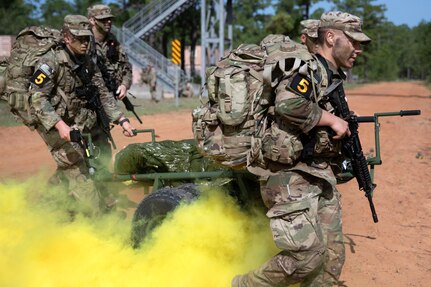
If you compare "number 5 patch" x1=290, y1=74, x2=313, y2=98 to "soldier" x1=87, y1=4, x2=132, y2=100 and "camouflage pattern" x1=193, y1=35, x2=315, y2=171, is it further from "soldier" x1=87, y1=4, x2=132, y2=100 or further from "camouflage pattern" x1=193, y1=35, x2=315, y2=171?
"soldier" x1=87, y1=4, x2=132, y2=100

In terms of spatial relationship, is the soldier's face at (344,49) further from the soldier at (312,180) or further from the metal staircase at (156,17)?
the metal staircase at (156,17)

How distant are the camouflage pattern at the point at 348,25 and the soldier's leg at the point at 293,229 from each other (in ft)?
2.90

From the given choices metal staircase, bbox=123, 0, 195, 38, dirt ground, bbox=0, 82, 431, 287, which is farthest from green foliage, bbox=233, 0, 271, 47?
dirt ground, bbox=0, 82, 431, 287

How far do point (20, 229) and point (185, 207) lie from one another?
1.45m

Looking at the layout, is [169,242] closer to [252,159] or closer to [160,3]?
[252,159]

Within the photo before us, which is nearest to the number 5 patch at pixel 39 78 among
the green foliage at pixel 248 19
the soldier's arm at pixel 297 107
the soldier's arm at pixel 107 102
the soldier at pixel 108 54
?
the soldier's arm at pixel 107 102

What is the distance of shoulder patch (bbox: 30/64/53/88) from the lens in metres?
4.49

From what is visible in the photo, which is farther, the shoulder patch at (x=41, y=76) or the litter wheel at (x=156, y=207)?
the shoulder patch at (x=41, y=76)

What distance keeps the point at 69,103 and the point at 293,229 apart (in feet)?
8.90

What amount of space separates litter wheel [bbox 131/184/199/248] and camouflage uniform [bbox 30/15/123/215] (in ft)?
2.97

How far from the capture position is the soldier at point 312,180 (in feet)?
9.36

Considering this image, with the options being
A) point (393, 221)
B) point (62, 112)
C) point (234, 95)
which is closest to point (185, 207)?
point (234, 95)

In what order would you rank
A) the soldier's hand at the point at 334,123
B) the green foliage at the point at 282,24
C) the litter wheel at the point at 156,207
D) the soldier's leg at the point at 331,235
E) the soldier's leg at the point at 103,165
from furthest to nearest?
the green foliage at the point at 282,24 < the soldier's leg at the point at 103,165 < the litter wheel at the point at 156,207 < the soldier's leg at the point at 331,235 < the soldier's hand at the point at 334,123

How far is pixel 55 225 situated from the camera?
429 cm
